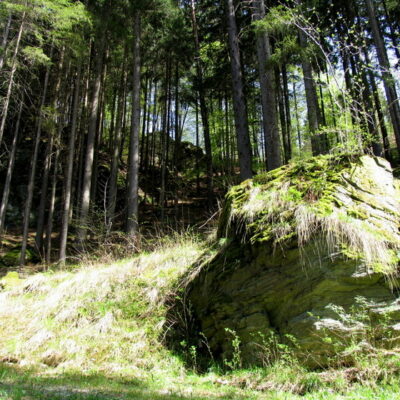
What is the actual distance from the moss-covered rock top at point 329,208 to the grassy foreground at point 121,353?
46.5 inches

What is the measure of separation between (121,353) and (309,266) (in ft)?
9.80

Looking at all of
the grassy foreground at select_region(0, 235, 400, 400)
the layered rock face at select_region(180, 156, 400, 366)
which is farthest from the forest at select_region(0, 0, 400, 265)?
the grassy foreground at select_region(0, 235, 400, 400)

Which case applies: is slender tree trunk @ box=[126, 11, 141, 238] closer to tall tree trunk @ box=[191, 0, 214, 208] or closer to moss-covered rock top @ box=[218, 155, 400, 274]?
tall tree trunk @ box=[191, 0, 214, 208]

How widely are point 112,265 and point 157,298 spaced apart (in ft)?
5.97

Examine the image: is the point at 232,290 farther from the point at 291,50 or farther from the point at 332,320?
the point at 291,50

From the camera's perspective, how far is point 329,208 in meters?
4.06

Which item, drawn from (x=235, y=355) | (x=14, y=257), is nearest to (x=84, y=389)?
→ (x=235, y=355)

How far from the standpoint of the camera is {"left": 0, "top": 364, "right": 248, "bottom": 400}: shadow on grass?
3.08 meters

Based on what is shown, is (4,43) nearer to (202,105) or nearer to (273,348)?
(202,105)

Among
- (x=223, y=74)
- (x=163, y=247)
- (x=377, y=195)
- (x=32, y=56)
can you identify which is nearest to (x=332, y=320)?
(x=377, y=195)

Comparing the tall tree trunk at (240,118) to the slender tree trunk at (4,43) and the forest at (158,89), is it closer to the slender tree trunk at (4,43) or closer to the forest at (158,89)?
the forest at (158,89)

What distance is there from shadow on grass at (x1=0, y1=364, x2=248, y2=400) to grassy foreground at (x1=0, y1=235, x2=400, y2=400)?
0.01m

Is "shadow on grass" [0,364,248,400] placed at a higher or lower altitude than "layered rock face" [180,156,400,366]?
lower

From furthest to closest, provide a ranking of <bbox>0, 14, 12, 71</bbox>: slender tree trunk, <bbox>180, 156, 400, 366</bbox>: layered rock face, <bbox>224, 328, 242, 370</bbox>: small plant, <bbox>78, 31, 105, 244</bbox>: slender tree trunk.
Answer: <bbox>78, 31, 105, 244</bbox>: slender tree trunk < <bbox>0, 14, 12, 71</bbox>: slender tree trunk < <bbox>224, 328, 242, 370</bbox>: small plant < <bbox>180, 156, 400, 366</bbox>: layered rock face
